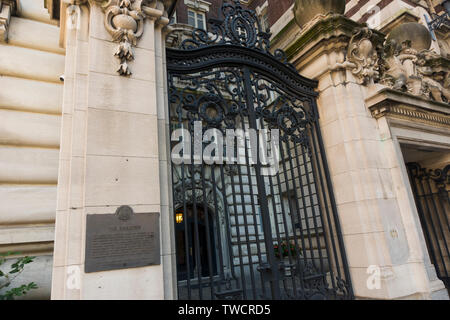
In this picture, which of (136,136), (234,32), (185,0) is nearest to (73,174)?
(136,136)

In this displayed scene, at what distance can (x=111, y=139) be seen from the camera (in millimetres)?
3691

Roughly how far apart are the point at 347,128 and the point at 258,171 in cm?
225

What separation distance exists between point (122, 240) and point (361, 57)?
20.1 feet

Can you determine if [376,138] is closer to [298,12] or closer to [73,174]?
[298,12]

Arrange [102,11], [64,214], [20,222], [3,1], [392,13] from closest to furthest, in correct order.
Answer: [64,214] → [102,11] → [20,222] → [3,1] → [392,13]

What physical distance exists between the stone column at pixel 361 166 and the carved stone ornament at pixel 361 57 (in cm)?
1

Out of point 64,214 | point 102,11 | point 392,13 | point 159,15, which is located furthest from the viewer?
point 392,13

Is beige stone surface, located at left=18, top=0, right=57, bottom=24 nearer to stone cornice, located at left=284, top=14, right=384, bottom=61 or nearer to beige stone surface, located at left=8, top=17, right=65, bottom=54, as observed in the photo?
beige stone surface, located at left=8, top=17, right=65, bottom=54

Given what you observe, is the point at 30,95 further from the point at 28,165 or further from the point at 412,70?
the point at 412,70

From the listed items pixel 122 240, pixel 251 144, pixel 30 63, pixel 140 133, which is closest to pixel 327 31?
pixel 251 144

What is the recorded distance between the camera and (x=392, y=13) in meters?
12.6

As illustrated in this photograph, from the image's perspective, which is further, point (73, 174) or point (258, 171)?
point (258, 171)

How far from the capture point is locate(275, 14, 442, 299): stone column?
5.07 meters

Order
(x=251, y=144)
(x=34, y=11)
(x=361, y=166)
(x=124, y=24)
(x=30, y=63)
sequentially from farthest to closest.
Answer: (x=34, y=11) < (x=30, y=63) < (x=361, y=166) < (x=251, y=144) < (x=124, y=24)
